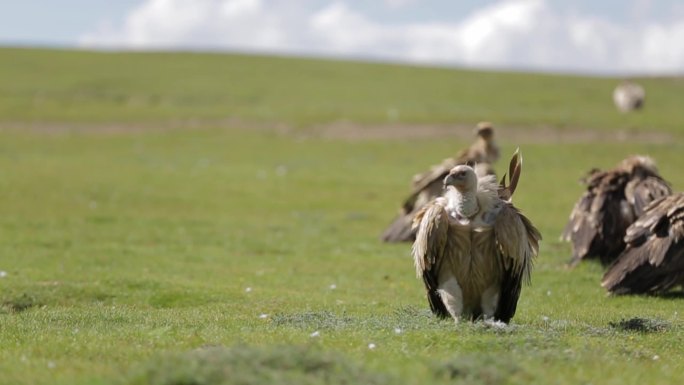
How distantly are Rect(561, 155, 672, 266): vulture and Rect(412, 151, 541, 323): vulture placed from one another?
6.55 metres

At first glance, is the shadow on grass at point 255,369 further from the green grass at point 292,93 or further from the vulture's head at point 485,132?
the green grass at point 292,93

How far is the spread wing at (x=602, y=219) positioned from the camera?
16984 millimetres

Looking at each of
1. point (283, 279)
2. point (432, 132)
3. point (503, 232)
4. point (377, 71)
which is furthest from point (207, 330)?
point (377, 71)

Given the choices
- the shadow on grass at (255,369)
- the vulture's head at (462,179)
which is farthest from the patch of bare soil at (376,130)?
the shadow on grass at (255,369)

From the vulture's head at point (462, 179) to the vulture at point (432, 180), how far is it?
7.99m

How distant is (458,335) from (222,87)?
191 feet

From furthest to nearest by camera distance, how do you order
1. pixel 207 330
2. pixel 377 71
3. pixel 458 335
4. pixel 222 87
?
pixel 377 71 < pixel 222 87 < pixel 207 330 < pixel 458 335

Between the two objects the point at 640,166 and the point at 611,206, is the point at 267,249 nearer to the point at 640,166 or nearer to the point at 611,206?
the point at 611,206

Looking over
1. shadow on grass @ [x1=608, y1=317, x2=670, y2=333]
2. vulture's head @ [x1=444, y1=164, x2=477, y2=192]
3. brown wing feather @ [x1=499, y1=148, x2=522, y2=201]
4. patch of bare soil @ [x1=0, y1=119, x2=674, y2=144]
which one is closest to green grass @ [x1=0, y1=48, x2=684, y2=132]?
patch of bare soil @ [x1=0, y1=119, x2=674, y2=144]

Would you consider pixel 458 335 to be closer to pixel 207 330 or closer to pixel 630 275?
pixel 207 330

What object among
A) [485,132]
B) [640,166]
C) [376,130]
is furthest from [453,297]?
[376,130]

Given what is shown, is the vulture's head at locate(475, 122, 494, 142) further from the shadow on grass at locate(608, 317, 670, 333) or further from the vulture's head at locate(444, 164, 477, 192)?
the vulture's head at locate(444, 164, 477, 192)

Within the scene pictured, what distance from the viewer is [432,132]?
45781 millimetres

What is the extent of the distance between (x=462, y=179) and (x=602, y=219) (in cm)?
737
